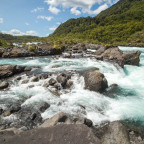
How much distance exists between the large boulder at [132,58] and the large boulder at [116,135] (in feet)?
54.4

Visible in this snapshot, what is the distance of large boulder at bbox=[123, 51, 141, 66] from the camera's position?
19438 millimetres

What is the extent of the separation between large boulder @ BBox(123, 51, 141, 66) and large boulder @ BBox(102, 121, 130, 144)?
653 inches

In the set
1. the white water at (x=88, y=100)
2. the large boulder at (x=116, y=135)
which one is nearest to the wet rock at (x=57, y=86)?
the white water at (x=88, y=100)

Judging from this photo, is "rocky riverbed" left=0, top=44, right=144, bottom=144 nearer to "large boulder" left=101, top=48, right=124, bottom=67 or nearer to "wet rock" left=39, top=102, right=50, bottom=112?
"wet rock" left=39, top=102, right=50, bottom=112

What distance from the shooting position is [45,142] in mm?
3340

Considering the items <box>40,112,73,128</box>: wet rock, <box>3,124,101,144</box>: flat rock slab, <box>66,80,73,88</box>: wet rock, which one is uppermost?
<box>3,124,101,144</box>: flat rock slab

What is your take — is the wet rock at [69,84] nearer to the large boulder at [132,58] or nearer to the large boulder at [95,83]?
the large boulder at [95,83]

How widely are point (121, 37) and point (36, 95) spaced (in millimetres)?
81501

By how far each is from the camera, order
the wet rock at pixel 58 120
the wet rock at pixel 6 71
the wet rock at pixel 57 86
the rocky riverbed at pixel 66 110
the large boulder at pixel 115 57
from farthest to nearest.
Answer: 1. the large boulder at pixel 115 57
2. the wet rock at pixel 6 71
3. the wet rock at pixel 57 86
4. the wet rock at pixel 58 120
5. the rocky riverbed at pixel 66 110

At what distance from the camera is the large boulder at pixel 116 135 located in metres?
5.10

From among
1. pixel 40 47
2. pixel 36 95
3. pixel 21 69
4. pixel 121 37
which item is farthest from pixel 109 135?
pixel 121 37

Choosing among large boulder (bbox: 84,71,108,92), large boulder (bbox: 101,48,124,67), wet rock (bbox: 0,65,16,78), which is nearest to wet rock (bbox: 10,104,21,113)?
large boulder (bbox: 84,71,108,92)

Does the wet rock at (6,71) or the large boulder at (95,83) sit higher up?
the wet rock at (6,71)

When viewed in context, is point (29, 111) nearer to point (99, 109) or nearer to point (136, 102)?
point (99, 109)
